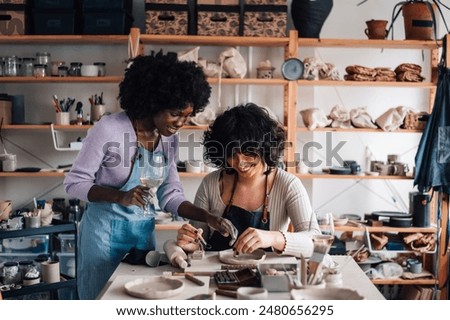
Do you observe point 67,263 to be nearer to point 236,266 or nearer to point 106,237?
point 106,237

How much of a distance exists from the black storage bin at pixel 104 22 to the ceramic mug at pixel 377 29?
1.75 meters

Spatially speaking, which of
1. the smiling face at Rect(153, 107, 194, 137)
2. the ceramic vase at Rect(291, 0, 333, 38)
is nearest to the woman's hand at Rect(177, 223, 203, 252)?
the smiling face at Rect(153, 107, 194, 137)

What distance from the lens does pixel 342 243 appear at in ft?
13.4

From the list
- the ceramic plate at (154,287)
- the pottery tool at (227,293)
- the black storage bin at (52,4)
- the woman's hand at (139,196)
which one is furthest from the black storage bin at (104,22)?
the pottery tool at (227,293)

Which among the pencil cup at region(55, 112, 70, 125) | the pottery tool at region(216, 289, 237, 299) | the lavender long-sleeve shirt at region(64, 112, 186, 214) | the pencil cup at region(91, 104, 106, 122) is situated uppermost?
the pencil cup at region(91, 104, 106, 122)

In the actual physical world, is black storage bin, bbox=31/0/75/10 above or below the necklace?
above

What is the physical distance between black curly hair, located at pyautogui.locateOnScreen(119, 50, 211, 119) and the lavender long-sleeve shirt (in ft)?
0.31

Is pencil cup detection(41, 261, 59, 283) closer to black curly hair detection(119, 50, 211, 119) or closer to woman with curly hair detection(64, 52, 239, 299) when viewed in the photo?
woman with curly hair detection(64, 52, 239, 299)

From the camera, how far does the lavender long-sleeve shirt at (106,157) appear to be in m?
2.32

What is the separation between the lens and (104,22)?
3992mm

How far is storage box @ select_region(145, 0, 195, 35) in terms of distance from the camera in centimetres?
398

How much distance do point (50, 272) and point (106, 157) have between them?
111 centimetres

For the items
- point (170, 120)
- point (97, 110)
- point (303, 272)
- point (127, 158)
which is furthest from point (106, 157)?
point (97, 110)

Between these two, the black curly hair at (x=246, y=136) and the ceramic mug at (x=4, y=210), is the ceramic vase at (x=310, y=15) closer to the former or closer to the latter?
the black curly hair at (x=246, y=136)
